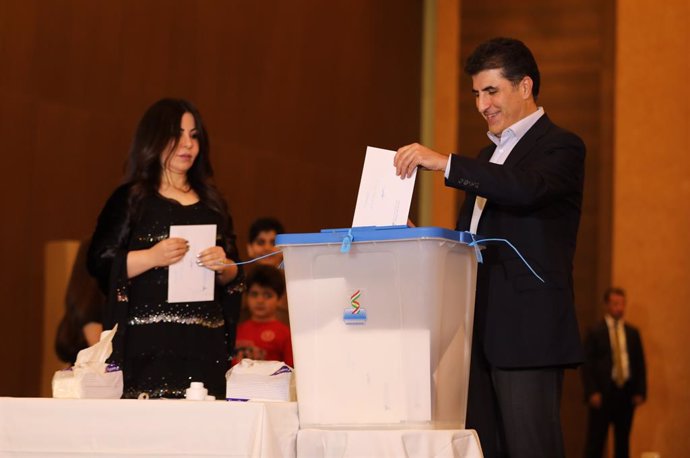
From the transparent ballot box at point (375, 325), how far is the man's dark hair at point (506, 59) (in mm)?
539

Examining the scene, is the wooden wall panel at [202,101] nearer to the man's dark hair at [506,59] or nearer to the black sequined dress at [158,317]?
the black sequined dress at [158,317]

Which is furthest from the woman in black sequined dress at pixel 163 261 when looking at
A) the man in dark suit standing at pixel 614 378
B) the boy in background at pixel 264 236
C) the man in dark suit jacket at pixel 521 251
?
the man in dark suit standing at pixel 614 378

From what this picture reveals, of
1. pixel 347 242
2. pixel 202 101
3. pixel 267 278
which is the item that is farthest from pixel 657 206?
pixel 347 242

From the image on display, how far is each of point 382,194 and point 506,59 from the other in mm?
569

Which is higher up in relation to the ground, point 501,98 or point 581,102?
point 581,102

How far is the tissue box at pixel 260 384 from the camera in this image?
236 centimetres

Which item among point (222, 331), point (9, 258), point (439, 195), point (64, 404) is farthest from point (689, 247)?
point (64, 404)

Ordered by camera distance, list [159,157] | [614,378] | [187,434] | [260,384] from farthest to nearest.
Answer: [614,378] < [159,157] < [260,384] < [187,434]

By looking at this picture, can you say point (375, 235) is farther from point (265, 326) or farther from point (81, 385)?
point (265, 326)

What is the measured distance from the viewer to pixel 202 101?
24.4 ft

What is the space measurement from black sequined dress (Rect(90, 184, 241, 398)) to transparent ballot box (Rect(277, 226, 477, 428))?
0.72 m

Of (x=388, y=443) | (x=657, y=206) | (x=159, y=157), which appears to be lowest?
(x=388, y=443)

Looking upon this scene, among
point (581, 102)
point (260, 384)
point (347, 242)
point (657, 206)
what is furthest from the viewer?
point (581, 102)

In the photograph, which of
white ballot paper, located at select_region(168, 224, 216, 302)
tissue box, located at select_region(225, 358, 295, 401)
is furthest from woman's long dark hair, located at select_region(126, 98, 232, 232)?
tissue box, located at select_region(225, 358, 295, 401)
